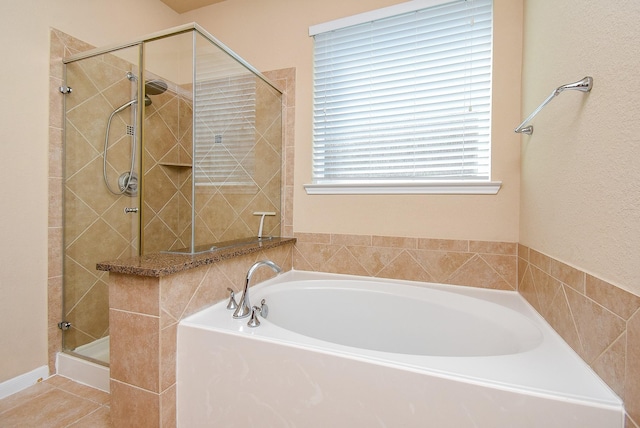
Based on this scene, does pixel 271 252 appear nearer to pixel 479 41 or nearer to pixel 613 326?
pixel 613 326

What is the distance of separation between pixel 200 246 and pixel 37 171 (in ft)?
3.56

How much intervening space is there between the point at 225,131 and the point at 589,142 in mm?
1654

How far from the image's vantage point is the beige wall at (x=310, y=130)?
5.55ft

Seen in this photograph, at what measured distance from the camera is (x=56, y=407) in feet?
4.96

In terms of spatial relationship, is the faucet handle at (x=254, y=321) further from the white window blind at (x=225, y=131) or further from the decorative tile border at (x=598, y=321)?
the decorative tile border at (x=598, y=321)

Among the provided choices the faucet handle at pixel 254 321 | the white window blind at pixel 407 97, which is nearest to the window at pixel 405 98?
the white window blind at pixel 407 97

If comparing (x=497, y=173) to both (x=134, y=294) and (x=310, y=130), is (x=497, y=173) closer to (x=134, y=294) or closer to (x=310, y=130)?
(x=310, y=130)

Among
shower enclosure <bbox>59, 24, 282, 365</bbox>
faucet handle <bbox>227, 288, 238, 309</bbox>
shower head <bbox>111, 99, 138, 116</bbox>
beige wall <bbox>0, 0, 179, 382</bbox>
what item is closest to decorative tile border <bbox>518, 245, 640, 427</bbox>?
faucet handle <bbox>227, 288, 238, 309</bbox>

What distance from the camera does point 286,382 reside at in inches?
41.2

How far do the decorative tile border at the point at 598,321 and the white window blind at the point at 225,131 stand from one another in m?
1.63

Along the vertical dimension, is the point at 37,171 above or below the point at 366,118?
below

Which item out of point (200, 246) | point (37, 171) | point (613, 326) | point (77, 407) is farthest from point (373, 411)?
point (37, 171)

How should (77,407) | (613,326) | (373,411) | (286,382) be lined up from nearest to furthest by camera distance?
(613,326) < (373,411) < (286,382) < (77,407)

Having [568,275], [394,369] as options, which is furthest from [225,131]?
[568,275]
